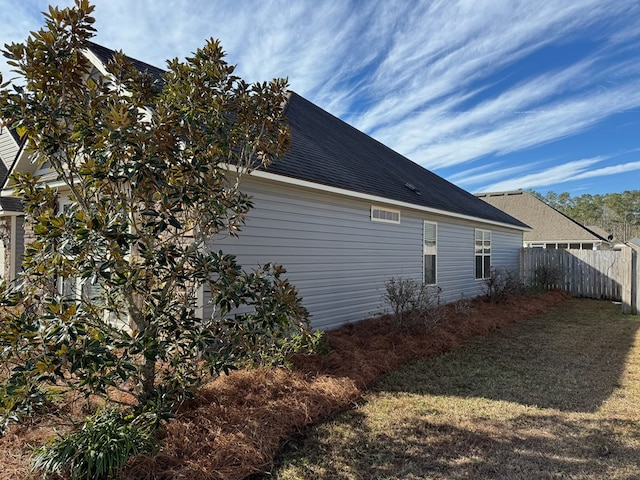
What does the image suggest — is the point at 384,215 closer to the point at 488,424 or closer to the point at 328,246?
the point at 328,246

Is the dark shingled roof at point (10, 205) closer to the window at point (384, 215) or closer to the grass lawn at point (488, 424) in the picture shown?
the window at point (384, 215)

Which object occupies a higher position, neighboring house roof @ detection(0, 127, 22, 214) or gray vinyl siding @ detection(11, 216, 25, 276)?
neighboring house roof @ detection(0, 127, 22, 214)

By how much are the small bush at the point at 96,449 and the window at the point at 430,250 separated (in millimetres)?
8342

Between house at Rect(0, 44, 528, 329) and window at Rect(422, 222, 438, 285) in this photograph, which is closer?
house at Rect(0, 44, 528, 329)

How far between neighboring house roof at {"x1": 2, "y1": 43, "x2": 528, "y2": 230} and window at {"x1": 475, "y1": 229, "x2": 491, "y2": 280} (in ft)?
2.09

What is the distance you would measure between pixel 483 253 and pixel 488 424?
10580mm

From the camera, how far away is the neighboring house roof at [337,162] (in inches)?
257

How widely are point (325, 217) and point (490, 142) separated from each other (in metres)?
13.2

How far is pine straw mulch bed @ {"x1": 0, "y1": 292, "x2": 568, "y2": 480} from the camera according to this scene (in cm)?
285

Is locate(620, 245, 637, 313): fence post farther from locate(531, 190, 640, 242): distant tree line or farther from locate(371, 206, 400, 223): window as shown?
locate(531, 190, 640, 242): distant tree line

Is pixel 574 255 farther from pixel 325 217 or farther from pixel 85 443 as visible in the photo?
pixel 85 443

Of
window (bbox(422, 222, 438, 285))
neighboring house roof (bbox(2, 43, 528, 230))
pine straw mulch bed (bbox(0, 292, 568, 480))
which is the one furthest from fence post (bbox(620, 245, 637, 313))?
pine straw mulch bed (bbox(0, 292, 568, 480))

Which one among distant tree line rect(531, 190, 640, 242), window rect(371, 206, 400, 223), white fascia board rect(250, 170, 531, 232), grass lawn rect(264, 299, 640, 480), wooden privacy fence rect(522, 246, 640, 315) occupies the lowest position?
grass lawn rect(264, 299, 640, 480)

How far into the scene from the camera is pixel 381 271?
848 centimetres
